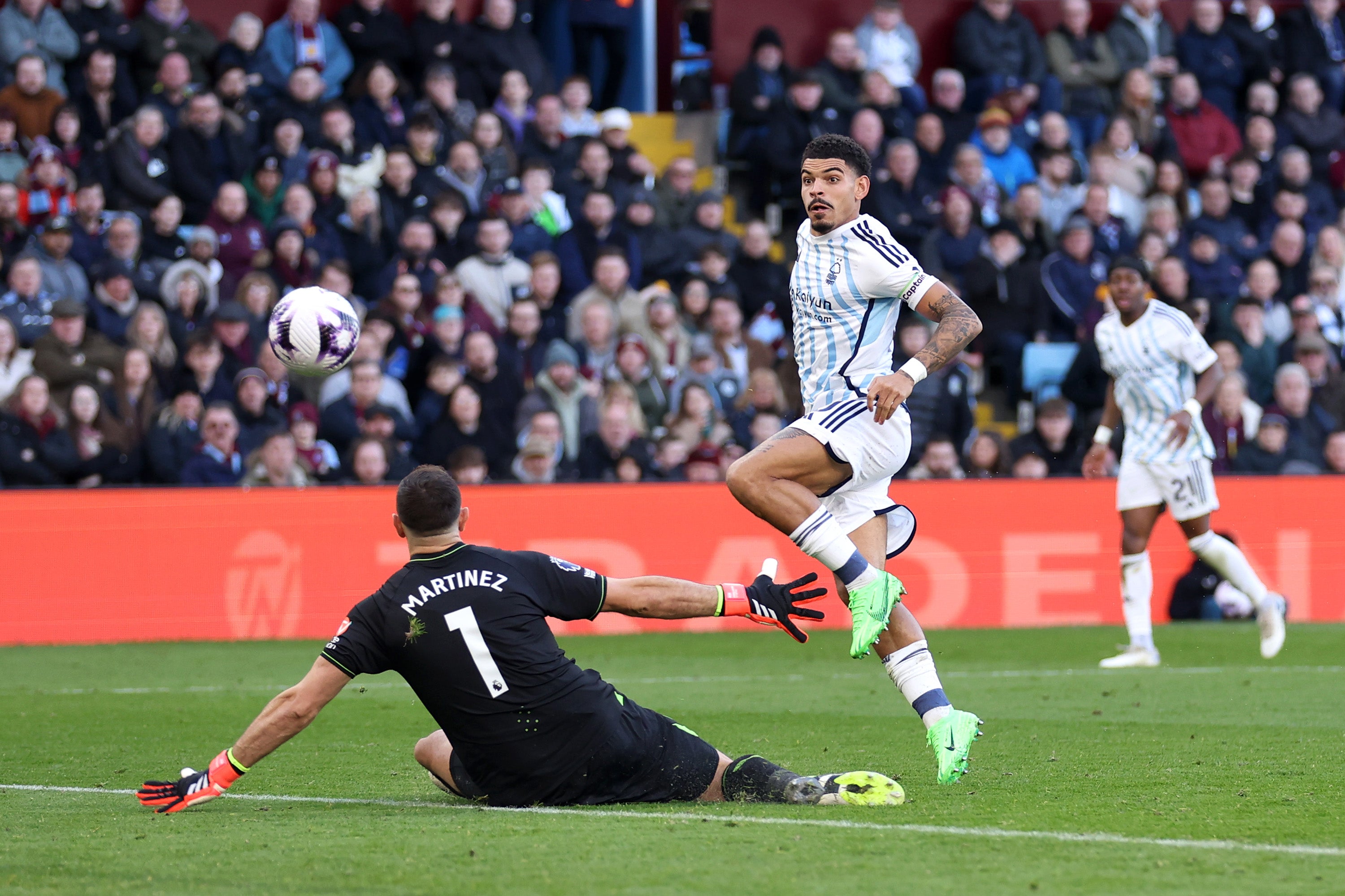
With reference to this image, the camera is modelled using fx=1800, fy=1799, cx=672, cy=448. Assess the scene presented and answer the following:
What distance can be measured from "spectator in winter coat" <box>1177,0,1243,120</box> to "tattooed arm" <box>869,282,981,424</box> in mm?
14916

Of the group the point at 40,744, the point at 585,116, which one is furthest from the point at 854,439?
the point at 585,116

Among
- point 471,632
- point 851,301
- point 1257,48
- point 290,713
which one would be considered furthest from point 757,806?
point 1257,48

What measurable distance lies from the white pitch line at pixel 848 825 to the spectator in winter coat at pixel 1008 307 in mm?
11686

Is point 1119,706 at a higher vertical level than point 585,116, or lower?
lower

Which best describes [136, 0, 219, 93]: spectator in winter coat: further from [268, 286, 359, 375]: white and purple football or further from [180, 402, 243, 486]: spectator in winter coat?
[268, 286, 359, 375]: white and purple football

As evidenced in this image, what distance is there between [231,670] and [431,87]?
718 centimetres

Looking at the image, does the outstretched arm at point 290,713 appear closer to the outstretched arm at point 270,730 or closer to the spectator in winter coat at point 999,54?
the outstretched arm at point 270,730

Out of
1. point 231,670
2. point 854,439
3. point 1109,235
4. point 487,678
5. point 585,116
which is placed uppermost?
point 585,116

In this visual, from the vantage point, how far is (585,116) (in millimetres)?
17938

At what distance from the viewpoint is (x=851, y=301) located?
7020 mm

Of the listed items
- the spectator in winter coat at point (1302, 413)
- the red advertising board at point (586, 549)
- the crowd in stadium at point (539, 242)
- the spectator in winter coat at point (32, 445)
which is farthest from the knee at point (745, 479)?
the spectator in winter coat at point (1302, 413)

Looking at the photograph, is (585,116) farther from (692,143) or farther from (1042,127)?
(1042,127)

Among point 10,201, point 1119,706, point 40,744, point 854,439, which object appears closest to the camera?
point 854,439

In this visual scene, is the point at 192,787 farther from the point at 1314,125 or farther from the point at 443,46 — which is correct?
the point at 1314,125
